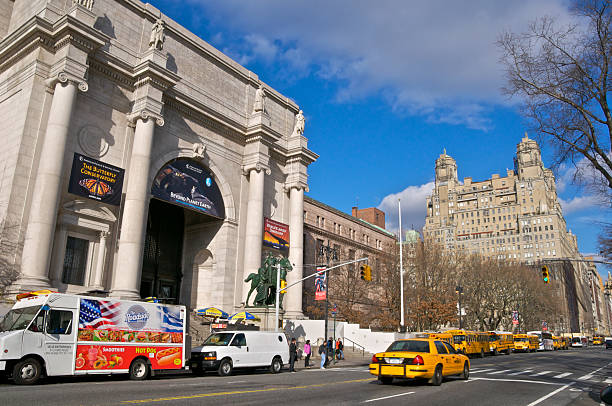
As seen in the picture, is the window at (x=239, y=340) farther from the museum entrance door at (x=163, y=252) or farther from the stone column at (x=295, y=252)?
the stone column at (x=295, y=252)

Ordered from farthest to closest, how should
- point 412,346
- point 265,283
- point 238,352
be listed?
point 265,283 < point 238,352 < point 412,346

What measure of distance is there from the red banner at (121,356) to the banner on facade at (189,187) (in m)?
16.6

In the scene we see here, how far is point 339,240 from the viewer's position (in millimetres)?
64688

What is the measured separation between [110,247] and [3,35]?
16916 mm

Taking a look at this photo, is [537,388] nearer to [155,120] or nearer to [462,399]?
[462,399]

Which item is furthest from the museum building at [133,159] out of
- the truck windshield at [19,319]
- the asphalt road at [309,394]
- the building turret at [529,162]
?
the building turret at [529,162]

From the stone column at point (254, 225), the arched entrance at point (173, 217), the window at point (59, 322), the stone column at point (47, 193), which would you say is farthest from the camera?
the stone column at point (254, 225)

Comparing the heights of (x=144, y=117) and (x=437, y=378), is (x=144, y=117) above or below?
above

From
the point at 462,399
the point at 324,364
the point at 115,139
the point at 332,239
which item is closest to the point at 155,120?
the point at 115,139

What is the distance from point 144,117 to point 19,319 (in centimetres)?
1897

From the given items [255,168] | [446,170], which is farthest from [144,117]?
[446,170]

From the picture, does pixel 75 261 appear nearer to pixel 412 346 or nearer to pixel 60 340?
pixel 60 340

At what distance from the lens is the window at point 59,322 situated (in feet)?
51.1

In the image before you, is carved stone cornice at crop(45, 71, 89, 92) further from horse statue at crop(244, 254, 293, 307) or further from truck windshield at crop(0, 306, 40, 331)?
horse statue at crop(244, 254, 293, 307)
